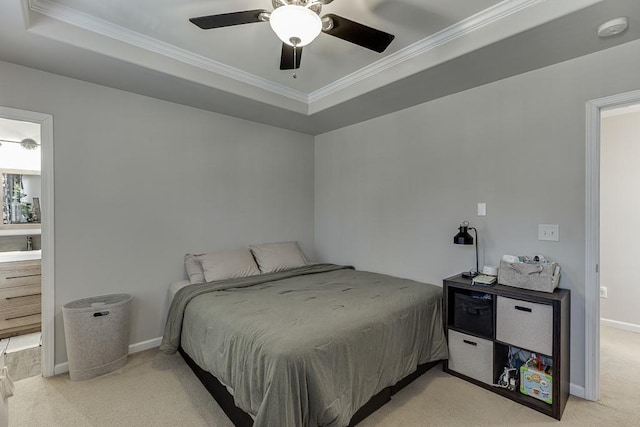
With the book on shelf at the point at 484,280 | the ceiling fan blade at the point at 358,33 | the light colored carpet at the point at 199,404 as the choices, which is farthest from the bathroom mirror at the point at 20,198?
the book on shelf at the point at 484,280

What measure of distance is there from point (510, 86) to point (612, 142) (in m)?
1.98

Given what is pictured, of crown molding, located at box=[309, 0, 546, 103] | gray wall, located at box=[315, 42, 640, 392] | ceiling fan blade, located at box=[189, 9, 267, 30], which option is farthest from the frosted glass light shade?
gray wall, located at box=[315, 42, 640, 392]

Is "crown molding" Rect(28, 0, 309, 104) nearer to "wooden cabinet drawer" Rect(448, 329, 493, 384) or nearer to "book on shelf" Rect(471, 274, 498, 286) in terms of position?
"book on shelf" Rect(471, 274, 498, 286)

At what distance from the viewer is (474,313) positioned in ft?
7.82

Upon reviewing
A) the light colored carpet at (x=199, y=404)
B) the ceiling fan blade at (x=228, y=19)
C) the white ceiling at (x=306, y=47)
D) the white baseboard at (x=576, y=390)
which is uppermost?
the white ceiling at (x=306, y=47)

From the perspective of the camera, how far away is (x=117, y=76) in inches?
99.7

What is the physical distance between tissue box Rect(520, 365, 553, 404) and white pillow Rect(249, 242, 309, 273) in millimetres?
2299

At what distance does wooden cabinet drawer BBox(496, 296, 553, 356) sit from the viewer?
204 centimetres

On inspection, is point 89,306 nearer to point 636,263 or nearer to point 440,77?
point 440,77

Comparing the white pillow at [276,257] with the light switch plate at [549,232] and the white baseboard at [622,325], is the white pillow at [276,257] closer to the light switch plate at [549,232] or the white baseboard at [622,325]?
the light switch plate at [549,232]

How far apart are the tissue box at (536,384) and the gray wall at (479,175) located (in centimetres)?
38

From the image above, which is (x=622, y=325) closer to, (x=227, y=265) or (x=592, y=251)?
(x=592, y=251)

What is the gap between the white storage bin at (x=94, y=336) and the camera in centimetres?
238

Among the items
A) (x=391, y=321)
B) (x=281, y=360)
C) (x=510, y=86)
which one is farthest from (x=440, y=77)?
(x=281, y=360)
